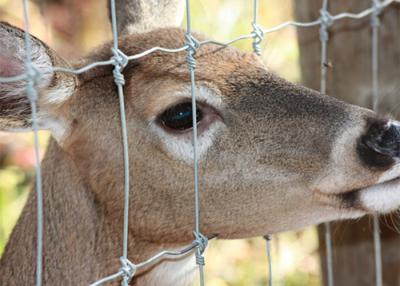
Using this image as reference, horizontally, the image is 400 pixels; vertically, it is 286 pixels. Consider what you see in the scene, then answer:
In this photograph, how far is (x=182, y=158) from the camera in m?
3.10

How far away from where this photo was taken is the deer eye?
3094 millimetres

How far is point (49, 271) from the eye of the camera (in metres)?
3.20

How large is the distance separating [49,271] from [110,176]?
459 millimetres

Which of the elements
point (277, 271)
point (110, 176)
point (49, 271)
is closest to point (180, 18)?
point (110, 176)

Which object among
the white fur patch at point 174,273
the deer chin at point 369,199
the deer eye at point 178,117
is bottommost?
the white fur patch at point 174,273

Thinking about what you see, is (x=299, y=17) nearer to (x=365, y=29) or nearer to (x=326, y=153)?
(x=365, y=29)

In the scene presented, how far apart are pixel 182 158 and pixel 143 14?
0.99 metres

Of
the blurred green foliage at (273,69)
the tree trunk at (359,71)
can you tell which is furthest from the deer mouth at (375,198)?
the blurred green foliage at (273,69)

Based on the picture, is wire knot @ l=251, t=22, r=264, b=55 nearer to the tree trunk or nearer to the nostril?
the nostril

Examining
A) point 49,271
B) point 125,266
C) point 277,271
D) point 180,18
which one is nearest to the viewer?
point 125,266

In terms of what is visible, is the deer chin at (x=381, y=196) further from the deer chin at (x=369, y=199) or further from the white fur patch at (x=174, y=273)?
the white fur patch at (x=174, y=273)

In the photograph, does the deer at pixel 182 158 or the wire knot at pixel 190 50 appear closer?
the wire knot at pixel 190 50

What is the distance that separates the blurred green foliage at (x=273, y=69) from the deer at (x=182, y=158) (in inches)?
78.6

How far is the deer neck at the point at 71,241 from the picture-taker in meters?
3.20
